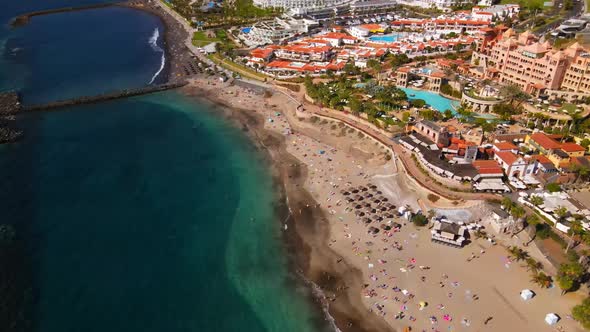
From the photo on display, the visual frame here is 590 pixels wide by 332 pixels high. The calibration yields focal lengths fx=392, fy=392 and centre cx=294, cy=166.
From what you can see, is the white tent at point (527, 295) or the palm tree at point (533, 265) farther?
the palm tree at point (533, 265)

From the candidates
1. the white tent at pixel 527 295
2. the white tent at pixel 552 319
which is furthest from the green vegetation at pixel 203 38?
the white tent at pixel 552 319

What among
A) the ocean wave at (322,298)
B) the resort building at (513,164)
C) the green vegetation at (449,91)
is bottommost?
the ocean wave at (322,298)

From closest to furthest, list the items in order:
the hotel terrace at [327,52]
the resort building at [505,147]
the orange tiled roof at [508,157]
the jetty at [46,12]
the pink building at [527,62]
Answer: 1. the orange tiled roof at [508,157]
2. the resort building at [505,147]
3. the pink building at [527,62]
4. the hotel terrace at [327,52]
5. the jetty at [46,12]

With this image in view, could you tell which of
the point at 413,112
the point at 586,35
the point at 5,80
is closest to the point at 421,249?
the point at 413,112

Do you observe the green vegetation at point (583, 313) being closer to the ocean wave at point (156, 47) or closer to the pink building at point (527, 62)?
the pink building at point (527, 62)

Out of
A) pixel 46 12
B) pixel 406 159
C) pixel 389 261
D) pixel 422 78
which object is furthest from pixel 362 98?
pixel 46 12
